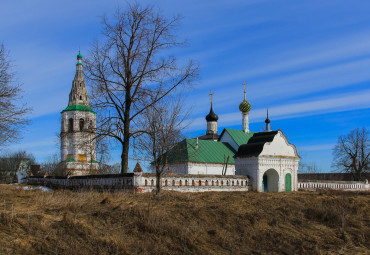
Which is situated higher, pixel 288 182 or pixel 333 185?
pixel 288 182

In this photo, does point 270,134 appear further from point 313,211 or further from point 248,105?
point 248,105

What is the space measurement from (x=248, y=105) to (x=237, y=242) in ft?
138

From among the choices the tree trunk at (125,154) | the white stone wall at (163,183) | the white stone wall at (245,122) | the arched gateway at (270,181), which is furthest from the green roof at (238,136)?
the tree trunk at (125,154)

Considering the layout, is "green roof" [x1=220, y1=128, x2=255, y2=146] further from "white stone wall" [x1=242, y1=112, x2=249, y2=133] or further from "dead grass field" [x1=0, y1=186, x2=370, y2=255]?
"dead grass field" [x1=0, y1=186, x2=370, y2=255]

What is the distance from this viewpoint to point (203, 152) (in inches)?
1532

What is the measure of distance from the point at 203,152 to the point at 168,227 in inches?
1109

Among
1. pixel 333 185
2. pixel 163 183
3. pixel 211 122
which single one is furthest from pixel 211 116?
pixel 163 183

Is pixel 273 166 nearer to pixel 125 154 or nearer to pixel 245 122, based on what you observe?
pixel 125 154

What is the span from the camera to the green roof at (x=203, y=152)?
3631 cm

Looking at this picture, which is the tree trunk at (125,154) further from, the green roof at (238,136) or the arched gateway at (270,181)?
the green roof at (238,136)

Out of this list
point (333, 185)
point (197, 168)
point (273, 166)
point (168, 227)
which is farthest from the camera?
point (197, 168)

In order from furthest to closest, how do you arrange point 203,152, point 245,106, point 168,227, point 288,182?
point 245,106 → point 203,152 → point 288,182 → point 168,227

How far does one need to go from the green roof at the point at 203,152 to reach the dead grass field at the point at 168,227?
2037cm

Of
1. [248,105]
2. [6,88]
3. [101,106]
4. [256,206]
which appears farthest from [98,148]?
[248,105]
